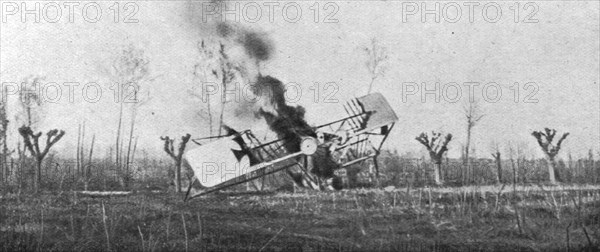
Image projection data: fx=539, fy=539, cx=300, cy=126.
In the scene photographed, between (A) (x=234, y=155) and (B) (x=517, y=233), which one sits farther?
(A) (x=234, y=155)

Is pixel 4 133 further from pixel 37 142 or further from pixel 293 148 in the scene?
pixel 293 148

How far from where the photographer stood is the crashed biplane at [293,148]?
14680 millimetres

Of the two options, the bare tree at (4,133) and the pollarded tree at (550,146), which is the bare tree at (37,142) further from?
the pollarded tree at (550,146)

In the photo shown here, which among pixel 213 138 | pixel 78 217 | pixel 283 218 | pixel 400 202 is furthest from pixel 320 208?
pixel 78 217

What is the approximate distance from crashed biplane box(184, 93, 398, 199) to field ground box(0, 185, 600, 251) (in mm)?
990

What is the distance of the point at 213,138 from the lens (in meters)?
16.2

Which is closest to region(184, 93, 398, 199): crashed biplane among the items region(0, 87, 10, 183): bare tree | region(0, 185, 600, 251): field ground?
region(0, 185, 600, 251): field ground

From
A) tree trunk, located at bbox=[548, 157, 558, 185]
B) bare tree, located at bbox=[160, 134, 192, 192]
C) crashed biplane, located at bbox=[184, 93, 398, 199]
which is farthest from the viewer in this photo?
tree trunk, located at bbox=[548, 157, 558, 185]

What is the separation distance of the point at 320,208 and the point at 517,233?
4637 millimetres

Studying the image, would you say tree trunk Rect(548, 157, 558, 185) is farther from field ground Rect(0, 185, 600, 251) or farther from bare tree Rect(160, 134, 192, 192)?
bare tree Rect(160, 134, 192, 192)

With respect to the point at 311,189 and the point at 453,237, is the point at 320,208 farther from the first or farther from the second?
the point at 311,189

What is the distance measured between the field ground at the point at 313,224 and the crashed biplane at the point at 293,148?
99cm

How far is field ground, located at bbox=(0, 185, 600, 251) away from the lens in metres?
11.2

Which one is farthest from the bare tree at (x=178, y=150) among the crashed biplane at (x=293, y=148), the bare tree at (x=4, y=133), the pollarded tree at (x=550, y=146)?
the pollarded tree at (x=550, y=146)
